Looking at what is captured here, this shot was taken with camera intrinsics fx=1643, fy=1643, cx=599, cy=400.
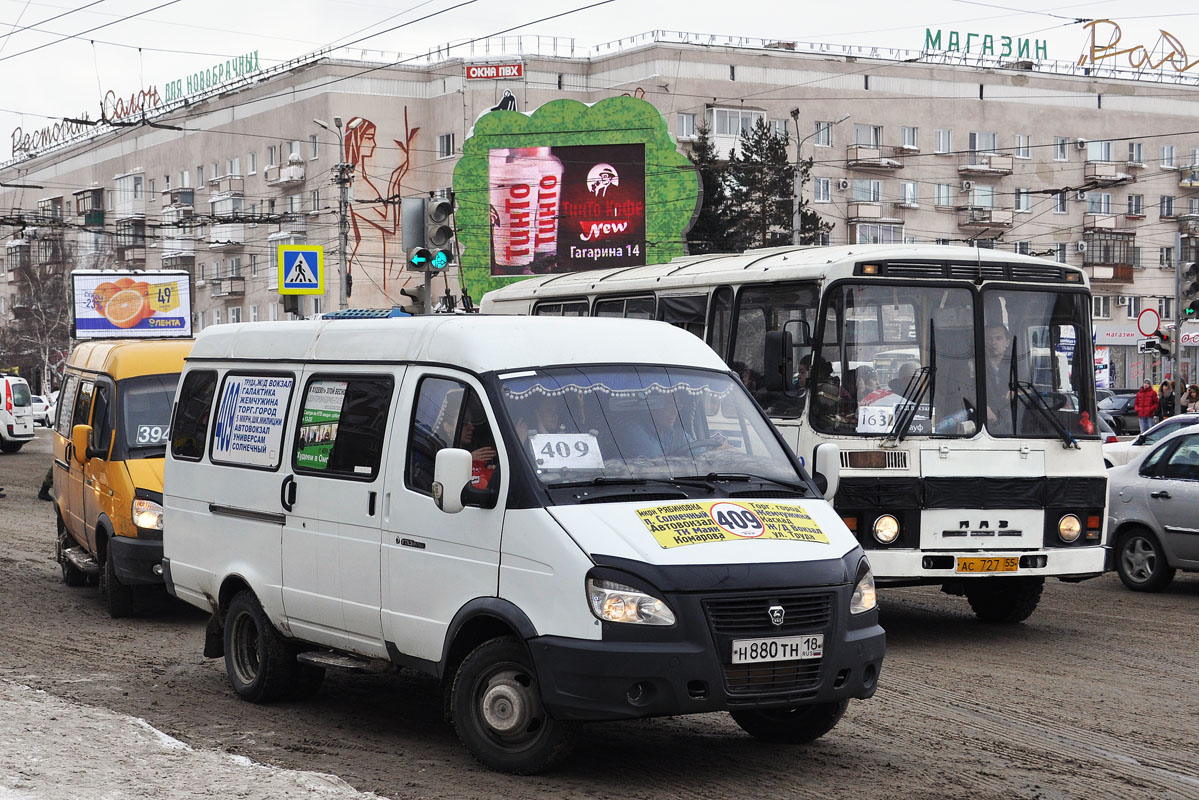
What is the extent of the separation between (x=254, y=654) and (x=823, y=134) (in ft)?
215

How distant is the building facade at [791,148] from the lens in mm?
71312

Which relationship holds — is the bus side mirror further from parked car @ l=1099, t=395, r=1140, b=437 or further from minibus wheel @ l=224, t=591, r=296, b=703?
parked car @ l=1099, t=395, r=1140, b=437

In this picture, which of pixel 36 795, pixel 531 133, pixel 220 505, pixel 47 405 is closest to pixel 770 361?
pixel 220 505

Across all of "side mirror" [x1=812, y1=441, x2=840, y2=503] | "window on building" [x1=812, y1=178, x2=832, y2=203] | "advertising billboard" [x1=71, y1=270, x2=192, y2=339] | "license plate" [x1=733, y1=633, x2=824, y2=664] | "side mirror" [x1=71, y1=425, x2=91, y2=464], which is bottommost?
"license plate" [x1=733, y1=633, x2=824, y2=664]

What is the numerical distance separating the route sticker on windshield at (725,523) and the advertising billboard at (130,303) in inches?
1456

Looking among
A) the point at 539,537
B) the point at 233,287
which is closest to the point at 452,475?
the point at 539,537

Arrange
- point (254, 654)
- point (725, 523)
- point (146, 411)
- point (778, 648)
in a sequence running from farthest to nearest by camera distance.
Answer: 1. point (146, 411)
2. point (254, 654)
3. point (725, 523)
4. point (778, 648)

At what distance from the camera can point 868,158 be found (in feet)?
241

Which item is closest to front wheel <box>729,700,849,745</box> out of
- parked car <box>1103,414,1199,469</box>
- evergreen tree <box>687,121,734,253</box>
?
parked car <box>1103,414,1199,469</box>

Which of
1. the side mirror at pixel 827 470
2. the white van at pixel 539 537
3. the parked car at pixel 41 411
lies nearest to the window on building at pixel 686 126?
the parked car at pixel 41 411

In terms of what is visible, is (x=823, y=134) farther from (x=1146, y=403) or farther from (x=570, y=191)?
(x=1146, y=403)

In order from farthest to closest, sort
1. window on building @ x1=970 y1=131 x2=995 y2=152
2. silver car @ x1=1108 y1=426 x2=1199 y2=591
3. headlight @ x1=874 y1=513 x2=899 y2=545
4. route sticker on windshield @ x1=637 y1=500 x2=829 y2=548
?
1. window on building @ x1=970 y1=131 x2=995 y2=152
2. silver car @ x1=1108 y1=426 x2=1199 y2=591
3. headlight @ x1=874 y1=513 x2=899 y2=545
4. route sticker on windshield @ x1=637 y1=500 x2=829 y2=548

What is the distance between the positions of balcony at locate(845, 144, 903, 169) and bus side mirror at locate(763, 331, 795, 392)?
62.1 meters

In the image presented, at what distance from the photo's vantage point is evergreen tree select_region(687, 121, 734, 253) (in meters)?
66.6
